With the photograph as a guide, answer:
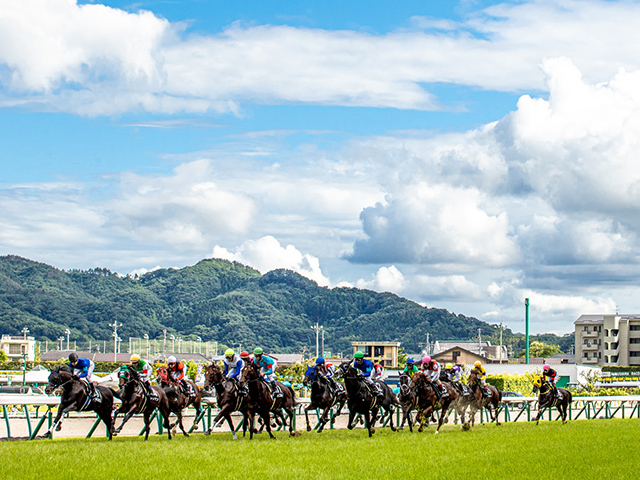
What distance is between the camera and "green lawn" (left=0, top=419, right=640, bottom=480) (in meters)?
12.8

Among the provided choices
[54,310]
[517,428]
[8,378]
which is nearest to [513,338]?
[54,310]

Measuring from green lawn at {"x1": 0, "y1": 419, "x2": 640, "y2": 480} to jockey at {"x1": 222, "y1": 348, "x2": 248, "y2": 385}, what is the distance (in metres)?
1.40

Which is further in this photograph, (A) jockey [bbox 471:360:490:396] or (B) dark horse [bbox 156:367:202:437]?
(A) jockey [bbox 471:360:490:396]

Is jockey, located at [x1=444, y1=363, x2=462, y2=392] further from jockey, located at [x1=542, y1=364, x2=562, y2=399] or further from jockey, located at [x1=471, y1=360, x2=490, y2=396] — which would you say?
jockey, located at [x1=542, y1=364, x2=562, y2=399]

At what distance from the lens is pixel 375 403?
20250 mm

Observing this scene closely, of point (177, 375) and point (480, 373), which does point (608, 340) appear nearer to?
point (480, 373)

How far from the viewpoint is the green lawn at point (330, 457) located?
12.8m

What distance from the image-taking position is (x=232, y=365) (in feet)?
63.5

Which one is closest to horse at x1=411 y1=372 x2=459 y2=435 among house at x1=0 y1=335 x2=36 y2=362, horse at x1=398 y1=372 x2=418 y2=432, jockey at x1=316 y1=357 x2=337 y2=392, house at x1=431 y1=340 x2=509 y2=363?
horse at x1=398 y1=372 x2=418 y2=432

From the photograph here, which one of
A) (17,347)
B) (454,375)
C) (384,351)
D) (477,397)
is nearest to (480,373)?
(477,397)

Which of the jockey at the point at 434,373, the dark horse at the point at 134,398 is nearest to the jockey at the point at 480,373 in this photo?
the jockey at the point at 434,373

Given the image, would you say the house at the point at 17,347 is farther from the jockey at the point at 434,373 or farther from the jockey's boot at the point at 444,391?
the jockey's boot at the point at 444,391

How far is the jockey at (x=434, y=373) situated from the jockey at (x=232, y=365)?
5207 mm

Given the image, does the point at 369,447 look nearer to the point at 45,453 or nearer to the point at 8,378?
the point at 45,453
